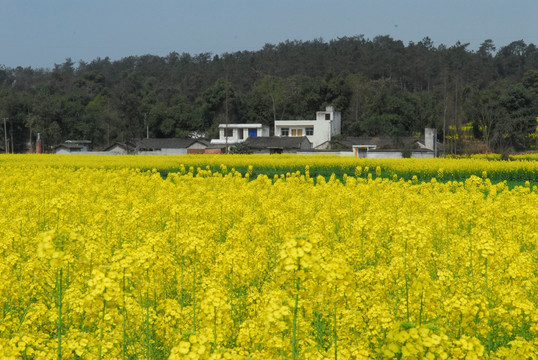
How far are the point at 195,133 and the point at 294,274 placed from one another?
81860 mm

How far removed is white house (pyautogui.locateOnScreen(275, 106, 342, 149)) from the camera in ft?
233

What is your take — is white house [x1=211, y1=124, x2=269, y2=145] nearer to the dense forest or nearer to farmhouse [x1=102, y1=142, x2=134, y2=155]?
the dense forest

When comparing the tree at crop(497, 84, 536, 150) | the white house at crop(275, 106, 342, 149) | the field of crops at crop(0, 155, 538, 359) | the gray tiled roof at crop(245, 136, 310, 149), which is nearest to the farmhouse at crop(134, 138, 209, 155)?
the gray tiled roof at crop(245, 136, 310, 149)

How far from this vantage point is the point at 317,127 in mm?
71750

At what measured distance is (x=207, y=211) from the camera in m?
11.2

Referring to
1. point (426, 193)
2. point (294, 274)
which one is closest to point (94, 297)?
point (294, 274)

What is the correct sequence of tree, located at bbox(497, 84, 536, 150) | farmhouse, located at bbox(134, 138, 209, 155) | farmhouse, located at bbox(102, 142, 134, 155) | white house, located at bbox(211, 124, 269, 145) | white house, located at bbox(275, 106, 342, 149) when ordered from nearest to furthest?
1. tree, located at bbox(497, 84, 536, 150)
2. farmhouse, located at bbox(102, 142, 134, 155)
3. farmhouse, located at bbox(134, 138, 209, 155)
4. white house, located at bbox(275, 106, 342, 149)
5. white house, located at bbox(211, 124, 269, 145)

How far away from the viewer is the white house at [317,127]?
233ft

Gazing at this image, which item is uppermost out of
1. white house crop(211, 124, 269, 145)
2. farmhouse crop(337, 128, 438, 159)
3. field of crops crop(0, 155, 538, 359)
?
white house crop(211, 124, 269, 145)

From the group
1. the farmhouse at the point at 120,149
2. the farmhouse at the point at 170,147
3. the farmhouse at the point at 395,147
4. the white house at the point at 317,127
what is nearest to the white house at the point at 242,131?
the white house at the point at 317,127

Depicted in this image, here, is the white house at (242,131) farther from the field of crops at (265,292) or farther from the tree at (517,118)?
the field of crops at (265,292)

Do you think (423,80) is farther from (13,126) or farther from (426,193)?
(426,193)

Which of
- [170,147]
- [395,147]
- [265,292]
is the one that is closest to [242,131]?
[170,147]

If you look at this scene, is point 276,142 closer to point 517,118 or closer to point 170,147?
point 170,147
